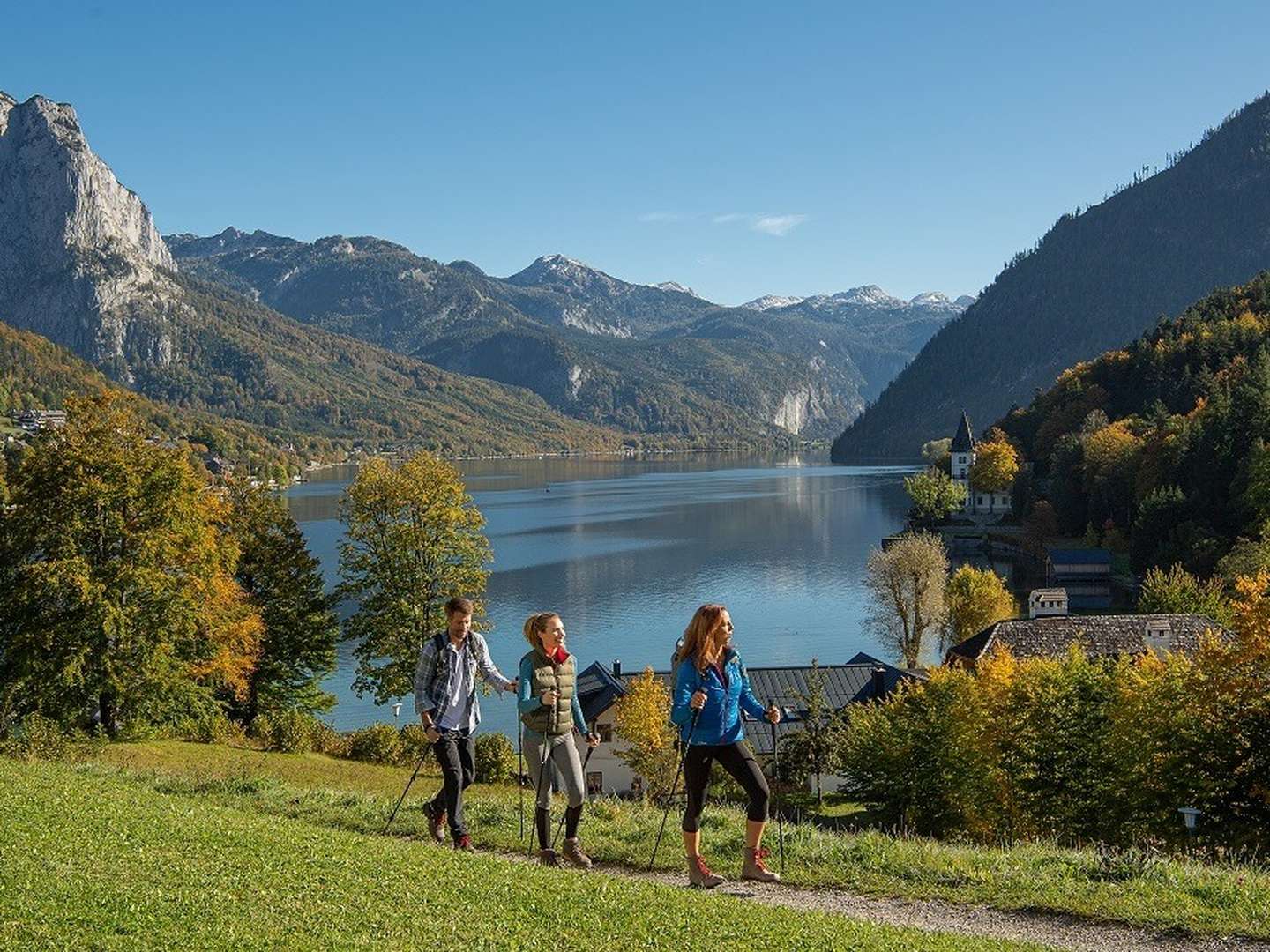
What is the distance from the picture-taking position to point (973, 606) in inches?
2127

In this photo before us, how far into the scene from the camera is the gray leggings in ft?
32.2

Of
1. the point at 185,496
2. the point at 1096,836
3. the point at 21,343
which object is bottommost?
the point at 1096,836

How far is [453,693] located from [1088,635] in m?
35.7

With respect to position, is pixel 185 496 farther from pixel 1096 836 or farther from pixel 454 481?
pixel 1096 836

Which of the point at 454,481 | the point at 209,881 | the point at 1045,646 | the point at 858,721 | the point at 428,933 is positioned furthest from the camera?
the point at 1045,646

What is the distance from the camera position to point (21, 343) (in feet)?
632

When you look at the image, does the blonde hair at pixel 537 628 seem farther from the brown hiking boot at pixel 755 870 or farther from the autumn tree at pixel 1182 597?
the autumn tree at pixel 1182 597

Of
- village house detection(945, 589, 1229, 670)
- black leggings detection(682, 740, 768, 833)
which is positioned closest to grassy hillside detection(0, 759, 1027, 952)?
black leggings detection(682, 740, 768, 833)

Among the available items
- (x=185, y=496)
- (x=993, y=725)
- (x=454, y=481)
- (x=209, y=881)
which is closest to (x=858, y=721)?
(x=993, y=725)

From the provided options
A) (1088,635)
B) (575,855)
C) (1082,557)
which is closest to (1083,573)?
(1082,557)

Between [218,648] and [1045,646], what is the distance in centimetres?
2899

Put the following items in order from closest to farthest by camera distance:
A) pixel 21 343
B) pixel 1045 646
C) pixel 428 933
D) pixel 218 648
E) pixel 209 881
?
pixel 428 933 < pixel 209 881 < pixel 218 648 < pixel 1045 646 < pixel 21 343

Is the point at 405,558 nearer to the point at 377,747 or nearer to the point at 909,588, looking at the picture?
the point at 377,747

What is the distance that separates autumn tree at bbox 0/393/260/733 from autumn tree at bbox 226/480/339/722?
512 centimetres
